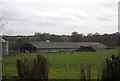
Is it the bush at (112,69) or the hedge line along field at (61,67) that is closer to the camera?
the bush at (112,69)

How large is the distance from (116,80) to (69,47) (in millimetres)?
74303

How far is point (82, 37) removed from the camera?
118125mm

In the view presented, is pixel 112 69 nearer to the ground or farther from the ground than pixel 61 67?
farther from the ground

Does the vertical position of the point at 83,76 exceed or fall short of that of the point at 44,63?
it falls short

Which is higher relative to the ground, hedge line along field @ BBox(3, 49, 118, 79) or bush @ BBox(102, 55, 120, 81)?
bush @ BBox(102, 55, 120, 81)

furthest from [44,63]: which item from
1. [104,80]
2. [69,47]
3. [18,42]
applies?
[69,47]

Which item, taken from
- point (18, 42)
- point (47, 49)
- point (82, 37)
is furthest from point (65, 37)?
point (18, 42)

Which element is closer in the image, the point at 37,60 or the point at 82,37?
the point at 37,60

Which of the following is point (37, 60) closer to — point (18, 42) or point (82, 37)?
point (18, 42)

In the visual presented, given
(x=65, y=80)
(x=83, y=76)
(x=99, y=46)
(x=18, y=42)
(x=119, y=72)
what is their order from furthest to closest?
(x=99, y=46) < (x=18, y=42) < (x=65, y=80) < (x=83, y=76) < (x=119, y=72)

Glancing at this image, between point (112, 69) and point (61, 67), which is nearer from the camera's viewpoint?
point (112, 69)

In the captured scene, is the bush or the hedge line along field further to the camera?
the hedge line along field

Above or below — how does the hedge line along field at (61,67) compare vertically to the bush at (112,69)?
below

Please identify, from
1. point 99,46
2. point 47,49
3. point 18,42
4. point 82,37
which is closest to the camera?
point 18,42
